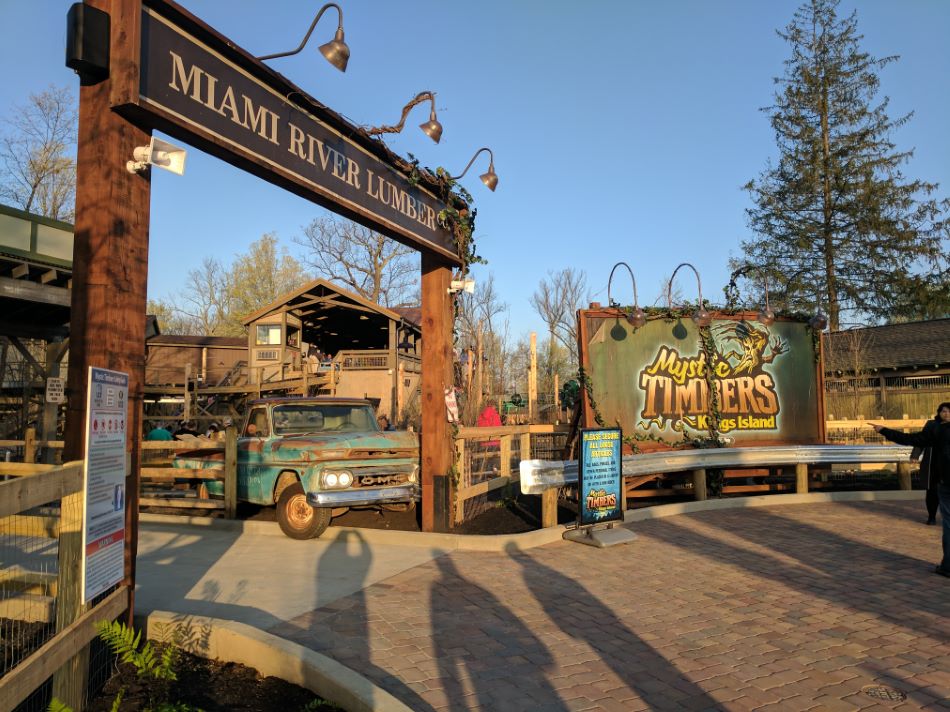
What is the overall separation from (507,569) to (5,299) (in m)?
13.4

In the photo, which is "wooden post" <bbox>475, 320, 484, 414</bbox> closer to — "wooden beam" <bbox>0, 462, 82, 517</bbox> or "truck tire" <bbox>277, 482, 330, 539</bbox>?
"truck tire" <bbox>277, 482, 330, 539</bbox>

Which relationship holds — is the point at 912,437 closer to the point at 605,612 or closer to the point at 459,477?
the point at 605,612

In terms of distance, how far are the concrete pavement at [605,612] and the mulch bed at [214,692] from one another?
1.50 ft

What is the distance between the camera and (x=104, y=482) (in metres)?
3.82

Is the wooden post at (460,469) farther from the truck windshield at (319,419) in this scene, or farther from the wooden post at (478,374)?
the wooden post at (478,374)

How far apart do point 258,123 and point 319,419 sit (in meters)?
4.79

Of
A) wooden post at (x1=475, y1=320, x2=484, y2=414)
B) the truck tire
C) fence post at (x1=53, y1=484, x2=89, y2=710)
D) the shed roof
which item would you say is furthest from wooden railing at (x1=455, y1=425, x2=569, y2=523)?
the shed roof

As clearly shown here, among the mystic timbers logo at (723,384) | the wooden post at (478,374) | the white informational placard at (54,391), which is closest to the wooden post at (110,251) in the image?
the wooden post at (478,374)

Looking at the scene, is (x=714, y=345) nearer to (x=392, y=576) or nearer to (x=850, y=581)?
(x=850, y=581)

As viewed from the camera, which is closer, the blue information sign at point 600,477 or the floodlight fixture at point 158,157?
the floodlight fixture at point 158,157

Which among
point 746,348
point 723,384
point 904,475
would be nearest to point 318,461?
point 723,384

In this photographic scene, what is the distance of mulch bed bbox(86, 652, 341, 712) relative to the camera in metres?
3.74

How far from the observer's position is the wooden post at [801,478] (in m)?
11.6

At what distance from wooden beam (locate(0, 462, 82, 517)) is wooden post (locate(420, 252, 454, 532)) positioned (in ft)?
17.3
